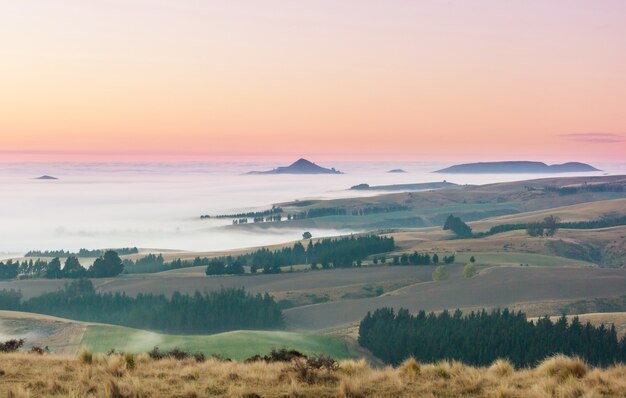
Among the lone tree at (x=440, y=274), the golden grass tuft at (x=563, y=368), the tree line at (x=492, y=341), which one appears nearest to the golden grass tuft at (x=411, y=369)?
the golden grass tuft at (x=563, y=368)

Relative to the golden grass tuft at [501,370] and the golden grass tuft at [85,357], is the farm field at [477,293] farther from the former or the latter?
the golden grass tuft at [501,370]

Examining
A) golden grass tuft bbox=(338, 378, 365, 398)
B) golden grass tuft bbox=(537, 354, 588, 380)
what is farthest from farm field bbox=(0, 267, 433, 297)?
golden grass tuft bbox=(338, 378, 365, 398)

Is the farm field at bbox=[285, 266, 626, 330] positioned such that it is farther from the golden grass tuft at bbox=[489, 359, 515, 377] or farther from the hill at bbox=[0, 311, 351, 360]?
the golden grass tuft at bbox=[489, 359, 515, 377]

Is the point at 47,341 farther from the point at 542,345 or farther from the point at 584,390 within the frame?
the point at 584,390

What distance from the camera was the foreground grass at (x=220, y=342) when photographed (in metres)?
85.4

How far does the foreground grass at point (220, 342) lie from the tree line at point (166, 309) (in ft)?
115

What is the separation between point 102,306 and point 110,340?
67707 millimetres

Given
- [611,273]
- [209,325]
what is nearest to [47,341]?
[209,325]

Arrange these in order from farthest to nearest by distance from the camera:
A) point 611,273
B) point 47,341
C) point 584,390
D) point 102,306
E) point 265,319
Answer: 1. point 611,273
2. point 102,306
3. point 265,319
4. point 47,341
5. point 584,390

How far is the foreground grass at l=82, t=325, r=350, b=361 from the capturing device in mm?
85438

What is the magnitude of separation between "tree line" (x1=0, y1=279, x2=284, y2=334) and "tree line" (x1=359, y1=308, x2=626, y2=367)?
40524 mm

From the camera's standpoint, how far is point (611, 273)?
175 meters

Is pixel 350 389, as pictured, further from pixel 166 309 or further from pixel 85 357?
pixel 166 309

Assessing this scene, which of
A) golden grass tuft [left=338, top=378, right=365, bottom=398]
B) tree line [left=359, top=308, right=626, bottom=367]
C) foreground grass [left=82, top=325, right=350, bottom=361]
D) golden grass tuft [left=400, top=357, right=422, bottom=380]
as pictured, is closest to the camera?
golden grass tuft [left=338, top=378, right=365, bottom=398]
